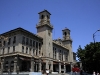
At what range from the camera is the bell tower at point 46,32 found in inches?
2301

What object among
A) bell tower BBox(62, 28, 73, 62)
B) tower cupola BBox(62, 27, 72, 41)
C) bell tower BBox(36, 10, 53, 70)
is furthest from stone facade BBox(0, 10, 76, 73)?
tower cupola BBox(62, 27, 72, 41)

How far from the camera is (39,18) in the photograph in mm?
63000

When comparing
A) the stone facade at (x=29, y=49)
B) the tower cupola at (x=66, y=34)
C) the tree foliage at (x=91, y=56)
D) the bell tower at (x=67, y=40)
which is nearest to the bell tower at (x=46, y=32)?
the stone facade at (x=29, y=49)

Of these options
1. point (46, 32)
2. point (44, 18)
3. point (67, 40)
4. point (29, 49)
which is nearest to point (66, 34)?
point (67, 40)

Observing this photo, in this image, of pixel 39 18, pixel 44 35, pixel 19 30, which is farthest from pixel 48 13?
pixel 19 30

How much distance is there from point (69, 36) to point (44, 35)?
88.8 feet

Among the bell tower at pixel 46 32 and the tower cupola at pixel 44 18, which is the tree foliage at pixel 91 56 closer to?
the bell tower at pixel 46 32

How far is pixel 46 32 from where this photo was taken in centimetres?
5978

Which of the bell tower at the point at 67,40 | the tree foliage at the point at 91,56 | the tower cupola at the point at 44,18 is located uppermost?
the tower cupola at the point at 44,18

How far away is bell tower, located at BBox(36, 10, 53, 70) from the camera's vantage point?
5844cm

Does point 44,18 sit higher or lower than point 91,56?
higher

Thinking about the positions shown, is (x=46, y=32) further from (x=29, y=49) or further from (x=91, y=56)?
(x=91, y=56)

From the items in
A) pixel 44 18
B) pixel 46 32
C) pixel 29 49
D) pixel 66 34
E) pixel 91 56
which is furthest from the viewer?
pixel 66 34

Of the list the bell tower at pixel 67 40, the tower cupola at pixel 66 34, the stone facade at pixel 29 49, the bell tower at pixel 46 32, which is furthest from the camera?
the tower cupola at pixel 66 34
